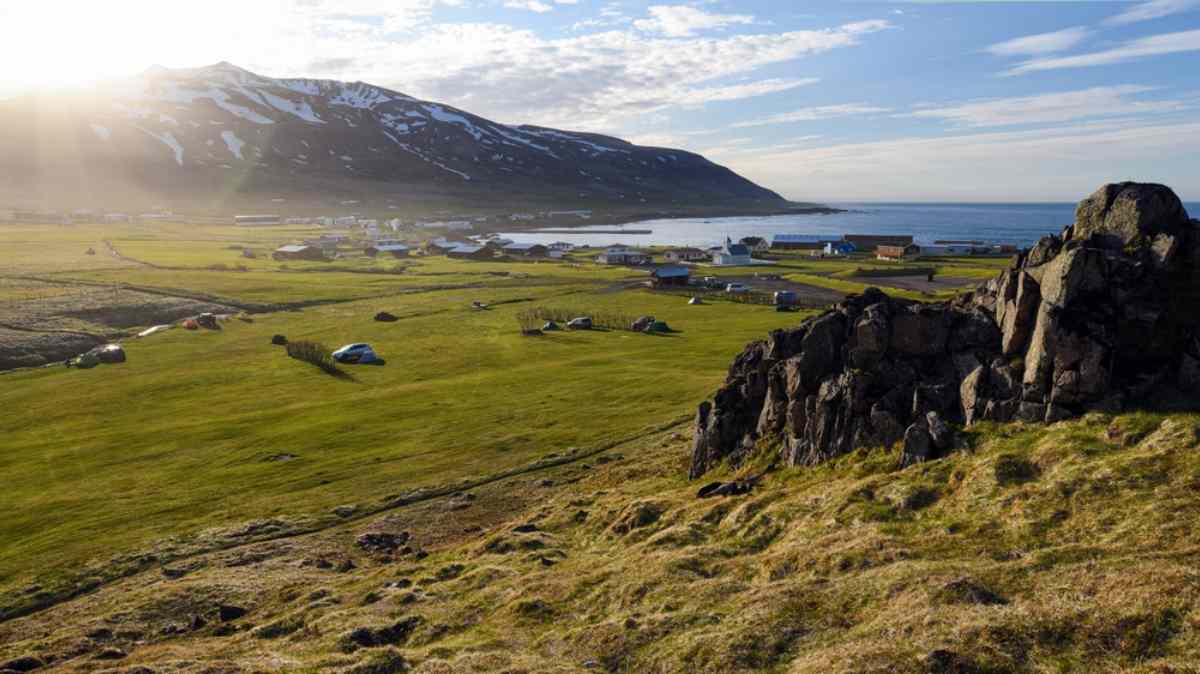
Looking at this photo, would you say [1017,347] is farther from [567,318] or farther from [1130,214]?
[567,318]

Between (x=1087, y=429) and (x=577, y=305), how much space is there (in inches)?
3710

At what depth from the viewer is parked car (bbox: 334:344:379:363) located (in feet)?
260

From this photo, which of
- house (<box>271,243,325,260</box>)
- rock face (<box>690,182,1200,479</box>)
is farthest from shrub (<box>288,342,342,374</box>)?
house (<box>271,243,325,260</box>)

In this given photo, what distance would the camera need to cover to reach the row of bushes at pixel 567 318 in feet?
326

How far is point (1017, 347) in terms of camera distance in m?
31.8

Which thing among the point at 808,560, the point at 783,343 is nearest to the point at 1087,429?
the point at 808,560

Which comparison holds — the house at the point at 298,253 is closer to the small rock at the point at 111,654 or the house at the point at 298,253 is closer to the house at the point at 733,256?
the house at the point at 733,256

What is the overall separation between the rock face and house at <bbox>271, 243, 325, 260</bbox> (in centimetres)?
16700

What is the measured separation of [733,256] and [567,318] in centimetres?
9598

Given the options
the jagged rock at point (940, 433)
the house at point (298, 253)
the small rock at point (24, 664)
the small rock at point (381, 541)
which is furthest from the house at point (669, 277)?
the small rock at point (24, 664)

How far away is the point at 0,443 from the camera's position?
53250 millimetres

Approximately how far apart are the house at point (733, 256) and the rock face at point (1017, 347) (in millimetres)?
153125

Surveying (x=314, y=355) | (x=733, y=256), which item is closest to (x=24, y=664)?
(x=314, y=355)

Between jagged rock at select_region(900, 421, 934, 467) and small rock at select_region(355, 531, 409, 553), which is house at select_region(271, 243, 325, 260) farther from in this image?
jagged rock at select_region(900, 421, 934, 467)
